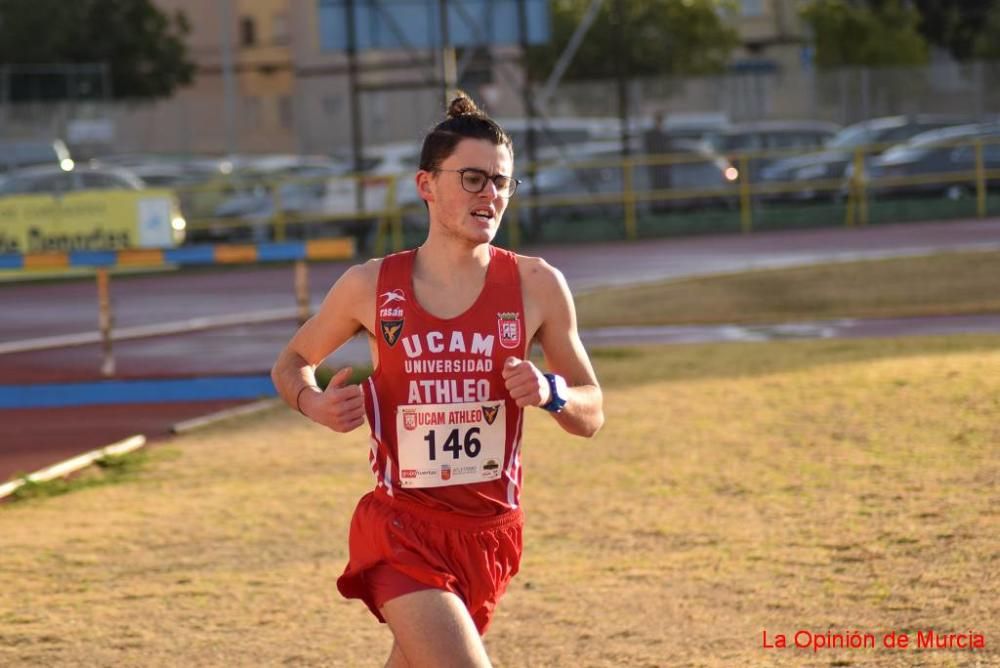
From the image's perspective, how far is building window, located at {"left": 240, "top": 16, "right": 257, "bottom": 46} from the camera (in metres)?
71.6

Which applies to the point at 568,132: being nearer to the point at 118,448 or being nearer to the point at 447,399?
the point at 118,448

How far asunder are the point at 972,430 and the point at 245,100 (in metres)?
60.5

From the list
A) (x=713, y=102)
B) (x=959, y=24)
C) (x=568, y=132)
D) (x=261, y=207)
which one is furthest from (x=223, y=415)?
(x=959, y=24)

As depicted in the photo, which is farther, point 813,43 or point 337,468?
point 813,43

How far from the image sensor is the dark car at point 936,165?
31.5 m

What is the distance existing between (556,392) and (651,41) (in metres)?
57.5

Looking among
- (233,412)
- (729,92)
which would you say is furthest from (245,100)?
(233,412)

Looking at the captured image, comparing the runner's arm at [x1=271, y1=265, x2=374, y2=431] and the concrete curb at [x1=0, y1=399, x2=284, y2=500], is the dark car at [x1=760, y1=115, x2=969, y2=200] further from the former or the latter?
the runner's arm at [x1=271, y1=265, x2=374, y2=431]

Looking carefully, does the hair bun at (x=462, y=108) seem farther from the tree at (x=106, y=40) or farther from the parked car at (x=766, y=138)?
the tree at (x=106, y=40)

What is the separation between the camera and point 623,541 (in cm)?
775

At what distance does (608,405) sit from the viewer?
11.9 metres

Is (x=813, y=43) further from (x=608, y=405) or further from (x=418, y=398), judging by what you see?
(x=418, y=398)

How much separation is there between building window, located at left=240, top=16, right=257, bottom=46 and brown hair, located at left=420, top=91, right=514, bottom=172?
225ft

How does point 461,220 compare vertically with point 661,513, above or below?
above
